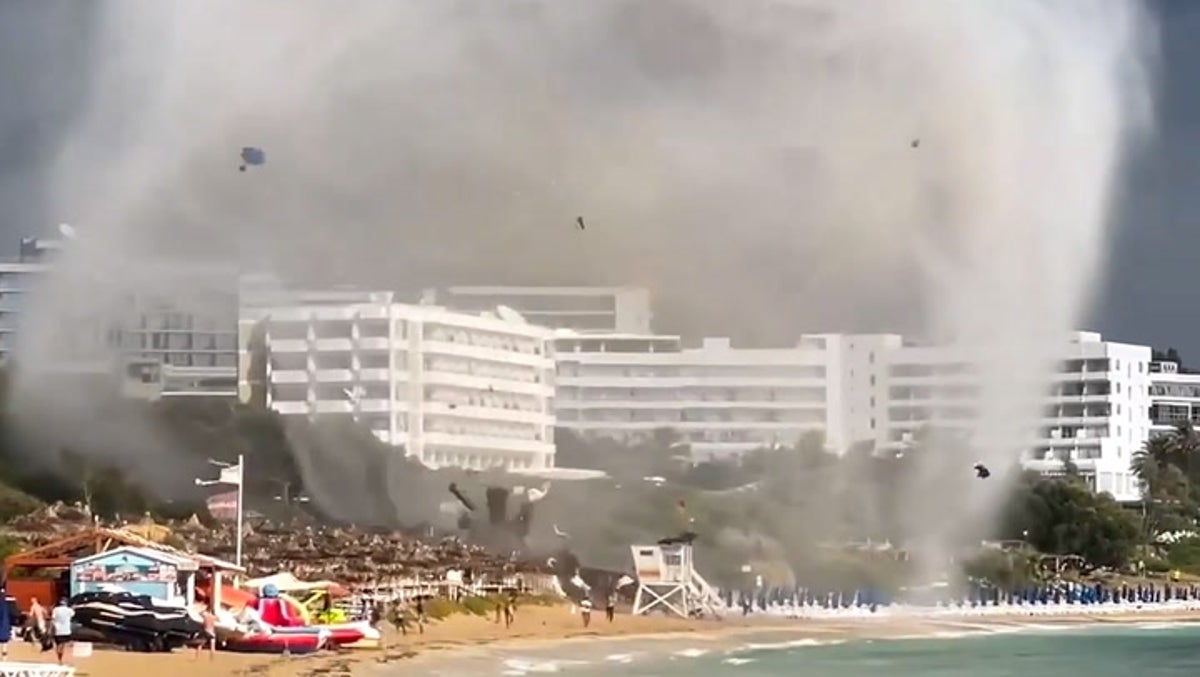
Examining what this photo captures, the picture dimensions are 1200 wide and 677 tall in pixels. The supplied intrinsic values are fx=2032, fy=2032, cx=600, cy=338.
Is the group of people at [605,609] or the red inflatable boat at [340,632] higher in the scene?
the red inflatable boat at [340,632]

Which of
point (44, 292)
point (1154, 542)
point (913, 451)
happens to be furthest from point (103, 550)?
point (1154, 542)

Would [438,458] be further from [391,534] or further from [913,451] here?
[913,451]

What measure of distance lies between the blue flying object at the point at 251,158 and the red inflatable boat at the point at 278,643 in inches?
544

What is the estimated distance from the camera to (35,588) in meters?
25.6

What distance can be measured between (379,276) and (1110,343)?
3408 centimetres

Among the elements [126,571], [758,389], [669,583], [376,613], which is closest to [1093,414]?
[758,389]

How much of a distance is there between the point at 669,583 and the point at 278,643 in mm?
12831

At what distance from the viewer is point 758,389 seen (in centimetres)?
3912

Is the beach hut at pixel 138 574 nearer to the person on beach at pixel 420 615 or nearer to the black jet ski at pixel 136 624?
the black jet ski at pixel 136 624

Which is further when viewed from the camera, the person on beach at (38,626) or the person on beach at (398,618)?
the person on beach at (398,618)

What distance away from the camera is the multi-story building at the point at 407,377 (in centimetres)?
3541

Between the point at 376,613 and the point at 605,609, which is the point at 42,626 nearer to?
the point at 376,613

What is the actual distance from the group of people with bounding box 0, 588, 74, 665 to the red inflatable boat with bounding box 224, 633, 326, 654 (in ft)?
6.56

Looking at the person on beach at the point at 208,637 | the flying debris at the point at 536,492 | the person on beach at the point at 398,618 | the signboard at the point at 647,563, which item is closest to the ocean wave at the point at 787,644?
the signboard at the point at 647,563
